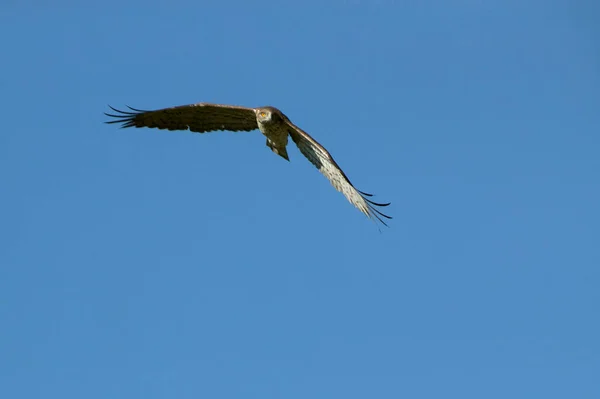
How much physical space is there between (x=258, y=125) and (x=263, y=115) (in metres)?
0.48

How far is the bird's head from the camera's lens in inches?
789

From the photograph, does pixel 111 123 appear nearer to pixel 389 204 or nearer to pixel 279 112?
pixel 279 112

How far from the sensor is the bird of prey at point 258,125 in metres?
19.9

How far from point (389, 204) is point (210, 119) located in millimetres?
4910

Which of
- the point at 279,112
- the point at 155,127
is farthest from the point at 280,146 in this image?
the point at 155,127

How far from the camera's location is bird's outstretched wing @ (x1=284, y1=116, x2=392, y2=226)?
1964 cm

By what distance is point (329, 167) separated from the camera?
20.1m

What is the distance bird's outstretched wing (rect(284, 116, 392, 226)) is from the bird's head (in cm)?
35

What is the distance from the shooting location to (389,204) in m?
18.4

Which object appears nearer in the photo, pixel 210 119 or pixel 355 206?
pixel 355 206

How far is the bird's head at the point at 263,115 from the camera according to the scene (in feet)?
65.8

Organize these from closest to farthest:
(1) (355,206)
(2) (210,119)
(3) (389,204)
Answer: (3) (389,204) < (1) (355,206) < (2) (210,119)

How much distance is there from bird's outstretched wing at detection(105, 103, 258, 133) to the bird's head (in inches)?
24.5

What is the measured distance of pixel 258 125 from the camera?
67.5 ft
